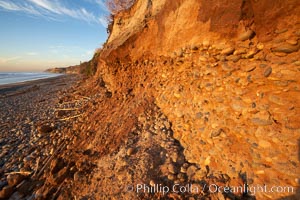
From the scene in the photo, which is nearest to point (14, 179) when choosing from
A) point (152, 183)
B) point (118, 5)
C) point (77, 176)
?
point (77, 176)

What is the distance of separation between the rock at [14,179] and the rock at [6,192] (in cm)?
12

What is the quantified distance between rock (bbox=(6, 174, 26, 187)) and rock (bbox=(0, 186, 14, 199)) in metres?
0.12

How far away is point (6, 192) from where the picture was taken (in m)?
3.44

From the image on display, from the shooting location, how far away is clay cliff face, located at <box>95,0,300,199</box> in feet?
6.30

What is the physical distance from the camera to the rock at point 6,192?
3.38 meters

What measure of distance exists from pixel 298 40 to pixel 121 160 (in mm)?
3135

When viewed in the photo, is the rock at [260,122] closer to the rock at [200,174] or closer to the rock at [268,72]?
the rock at [268,72]

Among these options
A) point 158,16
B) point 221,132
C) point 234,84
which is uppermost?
point 158,16

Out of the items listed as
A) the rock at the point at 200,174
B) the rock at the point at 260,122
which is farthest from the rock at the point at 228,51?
the rock at the point at 200,174

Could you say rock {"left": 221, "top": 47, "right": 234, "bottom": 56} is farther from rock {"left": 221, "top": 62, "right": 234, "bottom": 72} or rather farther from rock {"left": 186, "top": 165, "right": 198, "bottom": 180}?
rock {"left": 186, "top": 165, "right": 198, "bottom": 180}

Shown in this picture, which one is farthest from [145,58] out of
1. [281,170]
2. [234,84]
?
[281,170]

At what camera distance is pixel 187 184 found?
2307 mm

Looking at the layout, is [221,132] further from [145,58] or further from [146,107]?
[145,58]

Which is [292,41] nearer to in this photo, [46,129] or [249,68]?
[249,68]
